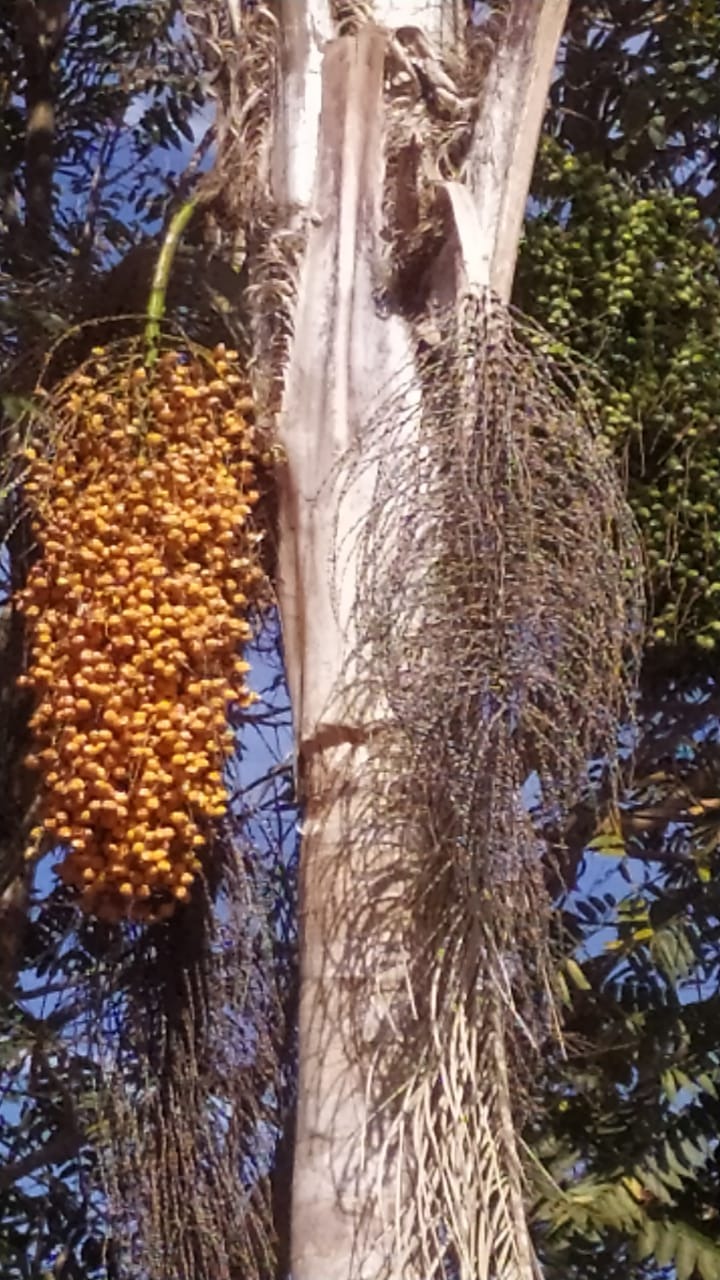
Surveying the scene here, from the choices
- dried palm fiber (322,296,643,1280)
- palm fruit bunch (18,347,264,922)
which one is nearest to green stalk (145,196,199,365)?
palm fruit bunch (18,347,264,922)

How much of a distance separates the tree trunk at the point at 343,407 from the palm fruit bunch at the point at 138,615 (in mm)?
74

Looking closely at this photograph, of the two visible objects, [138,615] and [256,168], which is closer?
[138,615]

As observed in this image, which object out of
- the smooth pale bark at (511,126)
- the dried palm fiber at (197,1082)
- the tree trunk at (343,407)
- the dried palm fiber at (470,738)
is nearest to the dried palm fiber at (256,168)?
the tree trunk at (343,407)

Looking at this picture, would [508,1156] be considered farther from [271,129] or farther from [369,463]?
[271,129]

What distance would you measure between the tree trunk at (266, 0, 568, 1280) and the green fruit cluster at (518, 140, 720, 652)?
36cm

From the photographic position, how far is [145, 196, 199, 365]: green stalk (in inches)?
88.5

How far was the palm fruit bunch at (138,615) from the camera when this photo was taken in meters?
1.96

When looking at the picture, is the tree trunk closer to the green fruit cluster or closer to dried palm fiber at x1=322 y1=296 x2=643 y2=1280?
dried palm fiber at x1=322 y1=296 x2=643 y2=1280

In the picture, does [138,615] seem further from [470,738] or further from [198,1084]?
[198,1084]

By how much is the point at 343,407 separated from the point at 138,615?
14.2 inches

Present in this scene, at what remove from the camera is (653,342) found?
2.75 metres

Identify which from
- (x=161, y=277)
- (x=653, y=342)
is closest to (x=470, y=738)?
(x=161, y=277)

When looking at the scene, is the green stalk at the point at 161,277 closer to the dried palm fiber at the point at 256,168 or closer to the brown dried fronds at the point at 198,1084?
the dried palm fiber at the point at 256,168

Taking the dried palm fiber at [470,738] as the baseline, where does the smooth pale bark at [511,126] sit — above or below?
above
